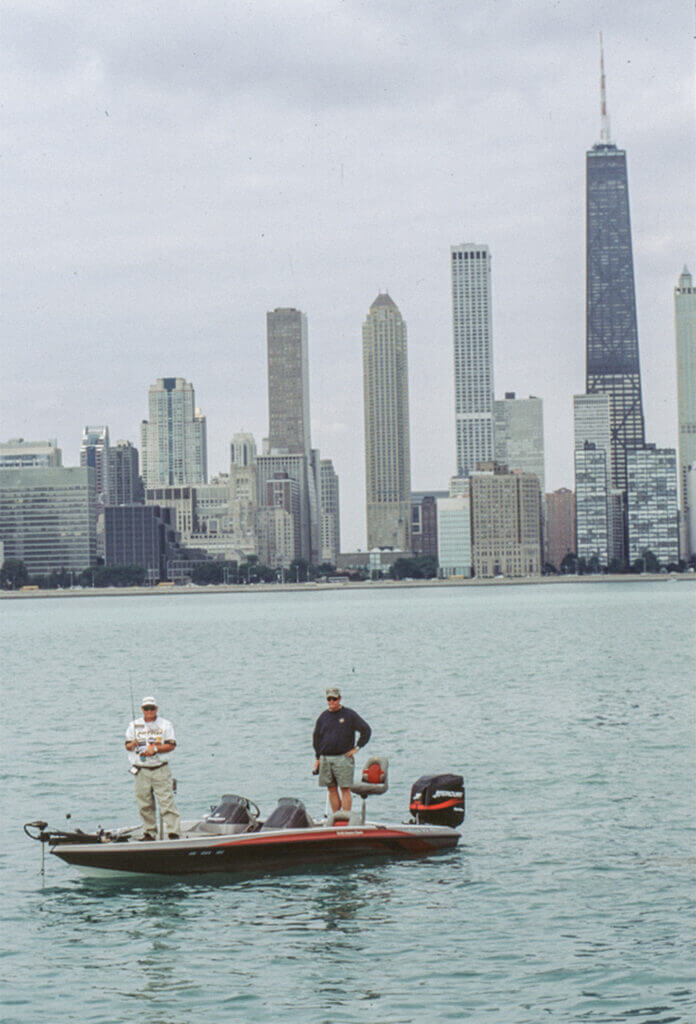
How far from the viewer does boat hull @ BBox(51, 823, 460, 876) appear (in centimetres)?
2116

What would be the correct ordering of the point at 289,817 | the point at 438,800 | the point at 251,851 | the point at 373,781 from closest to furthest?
the point at 251,851 < the point at 289,817 < the point at 373,781 < the point at 438,800

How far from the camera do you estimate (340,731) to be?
2197cm

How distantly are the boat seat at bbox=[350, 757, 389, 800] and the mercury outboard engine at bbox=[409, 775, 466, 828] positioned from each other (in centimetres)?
110

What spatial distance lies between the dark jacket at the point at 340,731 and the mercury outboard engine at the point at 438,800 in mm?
2107

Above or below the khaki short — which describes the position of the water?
below

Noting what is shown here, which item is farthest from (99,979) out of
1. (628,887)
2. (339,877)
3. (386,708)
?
(386,708)

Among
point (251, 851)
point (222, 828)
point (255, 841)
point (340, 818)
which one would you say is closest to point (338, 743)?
point (340, 818)

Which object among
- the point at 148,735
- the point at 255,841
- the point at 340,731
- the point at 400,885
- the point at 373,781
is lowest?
the point at 400,885

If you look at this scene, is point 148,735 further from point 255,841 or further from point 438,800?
point 438,800

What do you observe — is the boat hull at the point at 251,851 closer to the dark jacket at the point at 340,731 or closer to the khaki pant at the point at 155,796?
the khaki pant at the point at 155,796

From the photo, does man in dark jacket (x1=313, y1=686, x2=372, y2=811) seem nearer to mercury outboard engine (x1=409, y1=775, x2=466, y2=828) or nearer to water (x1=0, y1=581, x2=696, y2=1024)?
water (x1=0, y1=581, x2=696, y2=1024)

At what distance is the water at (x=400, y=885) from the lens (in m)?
16.6

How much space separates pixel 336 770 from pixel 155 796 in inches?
105

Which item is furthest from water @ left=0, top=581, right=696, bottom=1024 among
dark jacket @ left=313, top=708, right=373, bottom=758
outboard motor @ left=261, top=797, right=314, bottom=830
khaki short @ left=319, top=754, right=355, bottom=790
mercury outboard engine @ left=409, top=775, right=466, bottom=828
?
dark jacket @ left=313, top=708, right=373, bottom=758
